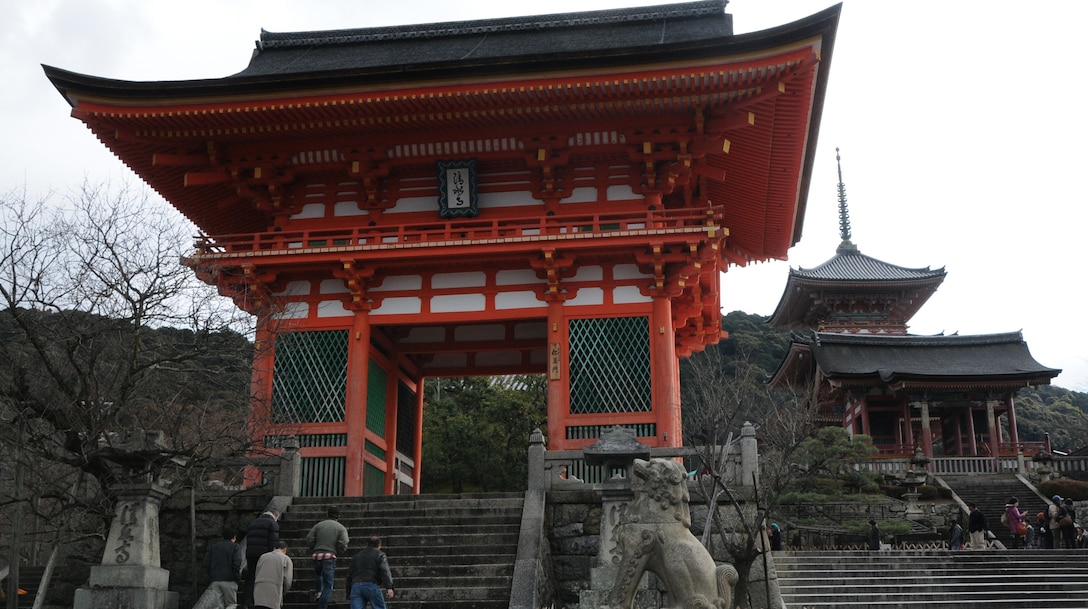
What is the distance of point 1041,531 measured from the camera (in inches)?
881

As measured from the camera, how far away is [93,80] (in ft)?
55.1

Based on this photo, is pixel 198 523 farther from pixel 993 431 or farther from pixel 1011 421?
pixel 1011 421

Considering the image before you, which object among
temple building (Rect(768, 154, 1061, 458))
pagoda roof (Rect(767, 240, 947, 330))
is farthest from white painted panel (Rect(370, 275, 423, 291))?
pagoda roof (Rect(767, 240, 947, 330))

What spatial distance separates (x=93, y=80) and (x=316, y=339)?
5963 mm

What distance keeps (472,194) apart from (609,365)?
4189 mm

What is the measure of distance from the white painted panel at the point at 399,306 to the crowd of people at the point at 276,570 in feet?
21.7

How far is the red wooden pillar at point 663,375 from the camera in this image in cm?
1609

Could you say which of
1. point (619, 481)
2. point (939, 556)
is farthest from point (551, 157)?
point (939, 556)

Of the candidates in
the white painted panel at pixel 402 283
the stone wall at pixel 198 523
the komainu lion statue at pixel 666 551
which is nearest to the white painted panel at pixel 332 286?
the white painted panel at pixel 402 283

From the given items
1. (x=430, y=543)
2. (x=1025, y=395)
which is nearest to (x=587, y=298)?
(x=430, y=543)

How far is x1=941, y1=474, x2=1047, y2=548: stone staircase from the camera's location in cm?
2756

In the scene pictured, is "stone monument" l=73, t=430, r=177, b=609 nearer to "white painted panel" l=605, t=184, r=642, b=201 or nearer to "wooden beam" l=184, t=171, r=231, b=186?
"wooden beam" l=184, t=171, r=231, b=186

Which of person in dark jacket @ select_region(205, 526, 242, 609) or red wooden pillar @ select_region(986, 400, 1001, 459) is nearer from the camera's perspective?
person in dark jacket @ select_region(205, 526, 242, 609)

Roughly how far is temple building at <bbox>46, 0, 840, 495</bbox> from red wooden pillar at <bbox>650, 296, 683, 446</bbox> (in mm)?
39
